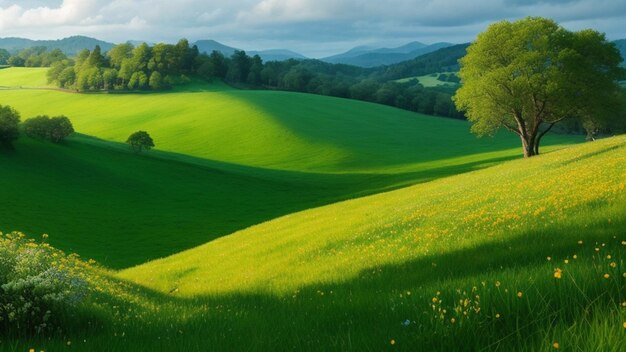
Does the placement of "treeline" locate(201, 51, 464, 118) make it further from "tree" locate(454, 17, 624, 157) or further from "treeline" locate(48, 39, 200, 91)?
"tree" locate(454, 17, 624, 157)

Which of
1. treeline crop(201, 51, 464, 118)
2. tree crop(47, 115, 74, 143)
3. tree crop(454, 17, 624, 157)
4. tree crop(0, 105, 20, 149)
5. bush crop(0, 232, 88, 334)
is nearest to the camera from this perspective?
bush crop(0, 232, 88, 334)

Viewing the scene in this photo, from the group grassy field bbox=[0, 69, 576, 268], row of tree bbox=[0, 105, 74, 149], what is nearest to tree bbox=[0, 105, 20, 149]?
row of tree bbox=[0, 105, 74, 149]

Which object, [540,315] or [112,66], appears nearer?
[540,315]

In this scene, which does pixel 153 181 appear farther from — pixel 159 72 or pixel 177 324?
pixel 159 72

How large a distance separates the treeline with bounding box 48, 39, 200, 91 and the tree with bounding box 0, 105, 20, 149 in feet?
313

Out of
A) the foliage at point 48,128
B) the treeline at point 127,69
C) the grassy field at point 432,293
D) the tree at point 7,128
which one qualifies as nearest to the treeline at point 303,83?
the treeline at point 127,69

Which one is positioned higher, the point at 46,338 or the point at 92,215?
the point at 46,338

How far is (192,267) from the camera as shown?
24.0m

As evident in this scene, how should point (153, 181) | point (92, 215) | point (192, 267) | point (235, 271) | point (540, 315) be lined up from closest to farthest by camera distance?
1. point (540, 315)
2. point (235, 271)
3. point (192, 267)
4. point (92, 215)
5. point (153, 181)

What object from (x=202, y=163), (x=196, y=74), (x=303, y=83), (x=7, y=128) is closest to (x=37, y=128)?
(x=7, y=128)

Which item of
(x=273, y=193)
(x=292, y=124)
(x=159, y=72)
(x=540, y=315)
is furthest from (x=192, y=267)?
(x=159, y=72)

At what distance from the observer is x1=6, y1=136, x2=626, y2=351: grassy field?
17.9 ft

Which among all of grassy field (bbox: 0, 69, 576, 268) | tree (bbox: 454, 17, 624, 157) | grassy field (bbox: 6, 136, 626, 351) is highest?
tree (bbox: 454, 17, 624, 157)

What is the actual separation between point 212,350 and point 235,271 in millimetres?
13891
